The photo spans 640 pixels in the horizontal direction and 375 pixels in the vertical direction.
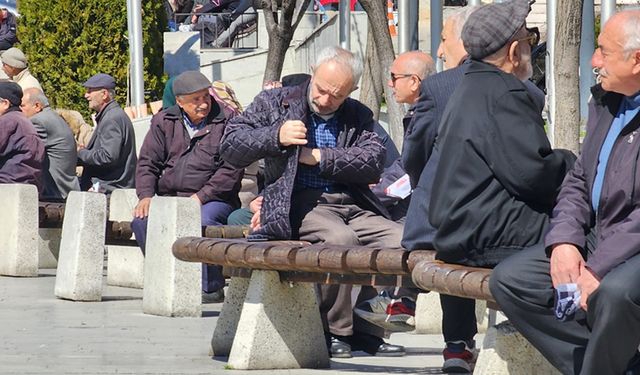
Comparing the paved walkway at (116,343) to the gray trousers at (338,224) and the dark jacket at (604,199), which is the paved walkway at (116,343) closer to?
the gray trousers at (338,224)

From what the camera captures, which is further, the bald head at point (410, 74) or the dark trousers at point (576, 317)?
the bald head at point (410, 74)

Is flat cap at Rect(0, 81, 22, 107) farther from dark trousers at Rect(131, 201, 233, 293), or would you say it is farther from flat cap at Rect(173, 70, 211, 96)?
dark trousers at Rect(131, 201, 233, 293)

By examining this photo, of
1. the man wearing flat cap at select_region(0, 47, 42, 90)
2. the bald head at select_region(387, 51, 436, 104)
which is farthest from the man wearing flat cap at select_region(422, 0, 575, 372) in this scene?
the man wearing flat cap at select_region(0, 47, 42, 90)

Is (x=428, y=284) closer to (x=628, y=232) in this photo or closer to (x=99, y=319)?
(x=628, y=232)

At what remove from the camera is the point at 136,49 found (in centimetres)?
2258

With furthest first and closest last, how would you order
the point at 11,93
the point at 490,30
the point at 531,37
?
the point at 11,93
the point at 531,37
the point at 490,30

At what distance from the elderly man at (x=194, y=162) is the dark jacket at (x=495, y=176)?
17.2 feet

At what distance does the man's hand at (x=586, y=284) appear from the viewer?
5.61 metres

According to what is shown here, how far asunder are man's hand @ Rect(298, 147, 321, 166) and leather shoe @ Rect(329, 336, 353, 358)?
3.39 ft

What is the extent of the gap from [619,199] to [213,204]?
242 inches

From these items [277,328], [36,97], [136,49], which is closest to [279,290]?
[277,328]

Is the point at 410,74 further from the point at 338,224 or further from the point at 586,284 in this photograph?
the point at 586,284

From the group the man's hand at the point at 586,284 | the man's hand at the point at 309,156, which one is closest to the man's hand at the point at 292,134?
the man's hand at the point at 309,156

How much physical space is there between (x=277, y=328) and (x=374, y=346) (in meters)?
0.87
